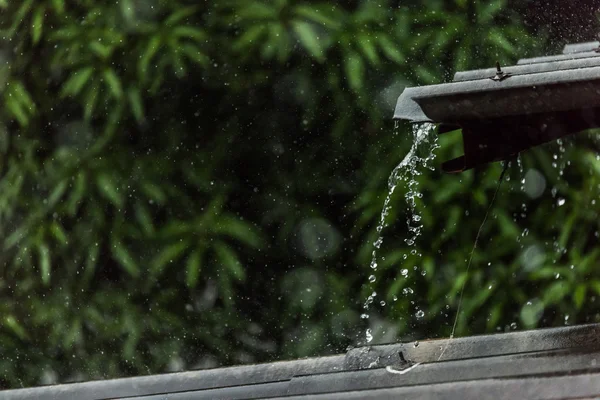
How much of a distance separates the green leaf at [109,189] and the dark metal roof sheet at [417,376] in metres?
1.31

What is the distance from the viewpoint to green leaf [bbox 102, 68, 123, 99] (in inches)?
106

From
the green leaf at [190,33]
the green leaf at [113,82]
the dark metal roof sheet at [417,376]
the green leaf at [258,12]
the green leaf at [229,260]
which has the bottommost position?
the green leaf at [229,260]

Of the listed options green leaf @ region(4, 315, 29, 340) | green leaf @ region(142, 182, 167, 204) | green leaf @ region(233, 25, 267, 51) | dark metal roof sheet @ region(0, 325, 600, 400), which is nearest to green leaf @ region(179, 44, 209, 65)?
green leaf @ region(233, 25, 267, 51)

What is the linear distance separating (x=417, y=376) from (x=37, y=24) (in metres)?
2.13

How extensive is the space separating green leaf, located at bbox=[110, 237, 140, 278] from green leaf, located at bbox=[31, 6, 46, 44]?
70 centimetres

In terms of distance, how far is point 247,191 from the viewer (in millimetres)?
2742

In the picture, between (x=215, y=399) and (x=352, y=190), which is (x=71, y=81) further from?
(x=215, y=399)

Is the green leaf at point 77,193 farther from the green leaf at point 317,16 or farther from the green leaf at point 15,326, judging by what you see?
the green leaf at point 317,16

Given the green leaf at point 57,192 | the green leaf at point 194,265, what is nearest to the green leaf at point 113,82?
the green leaf at point 57,192

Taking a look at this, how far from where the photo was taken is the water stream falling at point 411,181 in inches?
98.4

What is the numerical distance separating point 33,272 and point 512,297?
1.58 meters

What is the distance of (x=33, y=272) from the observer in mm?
2912

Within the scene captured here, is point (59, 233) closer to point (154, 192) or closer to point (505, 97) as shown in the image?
point (154, 192)

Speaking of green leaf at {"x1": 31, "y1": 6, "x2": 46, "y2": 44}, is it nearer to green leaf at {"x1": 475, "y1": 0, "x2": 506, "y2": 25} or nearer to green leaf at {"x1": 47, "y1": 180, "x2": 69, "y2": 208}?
green leaf at {"x1": 47, "y1": 180, "x2": 69, "y2": 208}
